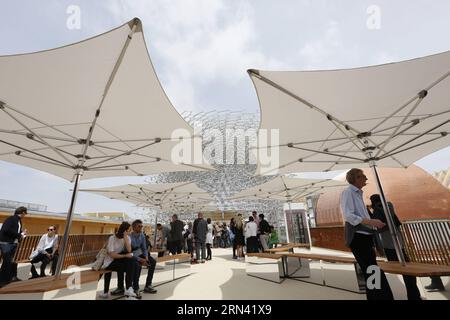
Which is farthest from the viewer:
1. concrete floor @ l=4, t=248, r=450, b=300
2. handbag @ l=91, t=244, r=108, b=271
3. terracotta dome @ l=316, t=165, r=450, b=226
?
terracotta dome @ l=316, t=165, r=450, b=226

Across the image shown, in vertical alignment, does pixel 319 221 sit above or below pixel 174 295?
above

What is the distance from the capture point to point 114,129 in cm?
477

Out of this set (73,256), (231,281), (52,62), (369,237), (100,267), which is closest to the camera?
(369,237)

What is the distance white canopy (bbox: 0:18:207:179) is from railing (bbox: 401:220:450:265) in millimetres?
5931

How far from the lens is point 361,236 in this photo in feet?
8.98

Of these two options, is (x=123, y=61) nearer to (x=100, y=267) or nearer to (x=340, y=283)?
(x=100, y=267)

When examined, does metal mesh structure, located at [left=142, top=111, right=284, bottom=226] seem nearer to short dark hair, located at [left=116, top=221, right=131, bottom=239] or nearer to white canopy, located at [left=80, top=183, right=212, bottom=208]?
white canopy, located at [left=80, top=183, right=212, bottom=208]

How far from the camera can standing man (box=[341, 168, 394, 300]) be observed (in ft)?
8.45

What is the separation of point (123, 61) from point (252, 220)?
732cm

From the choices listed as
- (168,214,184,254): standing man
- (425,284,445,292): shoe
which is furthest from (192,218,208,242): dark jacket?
(425,284,445,292): shoe

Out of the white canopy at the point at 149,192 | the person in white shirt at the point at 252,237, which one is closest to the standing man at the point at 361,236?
the person in white shirt at the point at 252,237

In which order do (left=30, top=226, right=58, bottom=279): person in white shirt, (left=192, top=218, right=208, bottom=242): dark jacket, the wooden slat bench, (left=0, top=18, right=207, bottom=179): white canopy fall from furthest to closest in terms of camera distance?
(left=192, top=218, right=208, bottom=242): dark jacket < (left=30, top=226, right=58, bottom=279): person in white shirt < (left=0, top=18, right=207, bottom=179): white canopy < the wooden slat bench
